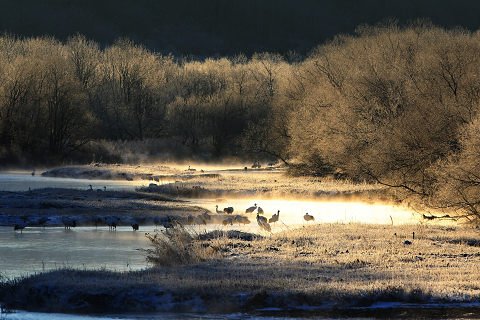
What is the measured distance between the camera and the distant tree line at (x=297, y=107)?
41.9m

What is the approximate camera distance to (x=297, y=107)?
73.4 m

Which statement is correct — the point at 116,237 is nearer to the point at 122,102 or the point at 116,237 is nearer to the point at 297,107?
the point at 297,107

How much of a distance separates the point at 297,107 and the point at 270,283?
51.5 meters

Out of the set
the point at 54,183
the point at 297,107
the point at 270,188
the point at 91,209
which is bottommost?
the point at 91,209

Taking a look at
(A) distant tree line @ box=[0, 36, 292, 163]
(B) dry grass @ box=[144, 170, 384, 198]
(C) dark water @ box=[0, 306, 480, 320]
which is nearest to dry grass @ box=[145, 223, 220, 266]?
(C) dark water @ box=[0, 306, 480, 320]

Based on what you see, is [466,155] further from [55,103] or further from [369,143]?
[55,103]

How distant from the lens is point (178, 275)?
23562 millimetres

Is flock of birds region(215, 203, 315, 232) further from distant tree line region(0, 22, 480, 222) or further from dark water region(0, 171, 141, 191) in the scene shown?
dark water region(0, 171, 141, 191)

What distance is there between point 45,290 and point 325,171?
46.3 metres

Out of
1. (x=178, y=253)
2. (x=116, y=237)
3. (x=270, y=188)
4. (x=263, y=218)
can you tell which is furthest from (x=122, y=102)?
(x=178, y=253)

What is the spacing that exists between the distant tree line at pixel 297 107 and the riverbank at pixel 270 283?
8.97 metres

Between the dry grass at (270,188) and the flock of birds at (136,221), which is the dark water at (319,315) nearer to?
the flock of birds at (136,221)

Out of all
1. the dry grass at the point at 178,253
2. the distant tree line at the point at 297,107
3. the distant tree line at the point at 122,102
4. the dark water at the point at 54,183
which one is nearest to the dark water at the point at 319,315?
the dry grass at the point at 178,253

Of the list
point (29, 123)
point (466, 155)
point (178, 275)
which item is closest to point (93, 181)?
point (29, 123)
